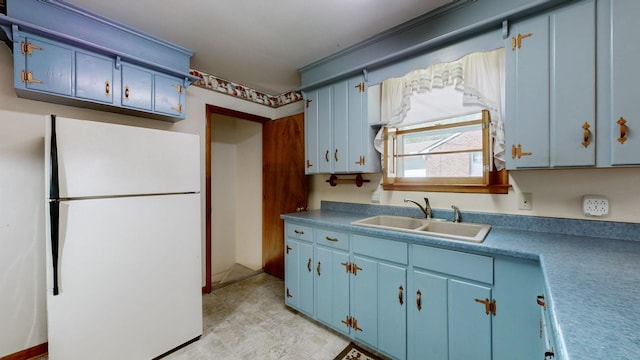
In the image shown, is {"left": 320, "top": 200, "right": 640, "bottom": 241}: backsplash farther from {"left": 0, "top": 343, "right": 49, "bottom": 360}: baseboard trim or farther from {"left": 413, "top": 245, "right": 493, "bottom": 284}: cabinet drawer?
{"left": 0, "top": 343, "right": 49, "bottom": 360}: baseboard trim

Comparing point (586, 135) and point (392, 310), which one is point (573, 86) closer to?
point (586, 135)

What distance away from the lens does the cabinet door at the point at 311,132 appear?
2.47 meters

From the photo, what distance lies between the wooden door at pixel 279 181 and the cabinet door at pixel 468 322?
1872 millimetres

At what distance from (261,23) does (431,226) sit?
2.07 metres

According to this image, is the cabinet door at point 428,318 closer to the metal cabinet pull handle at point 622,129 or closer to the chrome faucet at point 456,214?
the chrome faucet at point 456,214

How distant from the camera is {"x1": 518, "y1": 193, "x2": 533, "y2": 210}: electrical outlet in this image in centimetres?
162

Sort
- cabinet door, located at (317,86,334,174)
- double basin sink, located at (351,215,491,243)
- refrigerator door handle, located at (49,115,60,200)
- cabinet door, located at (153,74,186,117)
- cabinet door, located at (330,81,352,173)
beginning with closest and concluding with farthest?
refrigerator door handle, located at (49,115,60,200) < double basin sink, located at (351,215,491,243) < cabinet door, located at (153,74,186,117) < cabinet door, located at (330,81,352,173) < cabinet door, located at (317,86,334,174)

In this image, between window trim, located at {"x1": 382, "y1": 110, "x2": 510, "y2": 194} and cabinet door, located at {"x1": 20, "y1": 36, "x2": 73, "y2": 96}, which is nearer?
cabinet door, located at {"x1": 20, "y1": 36, "x2": 73, "y2": 96}

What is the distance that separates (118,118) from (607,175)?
11.6 ft

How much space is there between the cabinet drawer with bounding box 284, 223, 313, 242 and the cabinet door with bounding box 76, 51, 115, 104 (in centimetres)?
173

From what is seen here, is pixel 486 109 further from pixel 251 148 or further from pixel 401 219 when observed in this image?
pixel 251 148

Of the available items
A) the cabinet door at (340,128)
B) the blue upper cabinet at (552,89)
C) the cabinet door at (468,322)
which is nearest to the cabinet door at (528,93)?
the blue upper cabinet at (552,89)

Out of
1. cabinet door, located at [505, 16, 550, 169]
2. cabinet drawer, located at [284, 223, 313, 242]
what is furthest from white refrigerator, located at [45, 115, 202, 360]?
cabinet door, located at [505, 16, 550, 169]

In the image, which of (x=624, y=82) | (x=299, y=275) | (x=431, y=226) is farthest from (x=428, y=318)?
(x=624, y=82)
